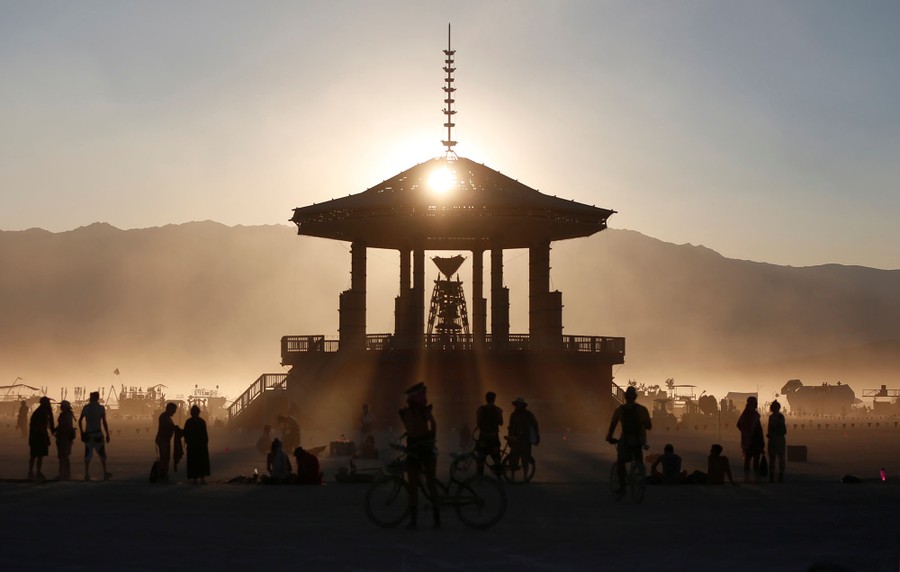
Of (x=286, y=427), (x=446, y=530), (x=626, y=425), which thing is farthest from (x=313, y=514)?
(x=286, y=427)

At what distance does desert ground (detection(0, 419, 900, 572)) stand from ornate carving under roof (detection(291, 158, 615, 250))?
94.8 ft

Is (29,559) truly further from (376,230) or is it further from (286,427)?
(376,230)

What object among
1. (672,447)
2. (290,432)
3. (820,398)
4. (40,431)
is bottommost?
(672,447)

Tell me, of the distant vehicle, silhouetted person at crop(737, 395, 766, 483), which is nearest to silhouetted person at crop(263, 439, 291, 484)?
silhouetted person at crop(737, 395, 766, 483)

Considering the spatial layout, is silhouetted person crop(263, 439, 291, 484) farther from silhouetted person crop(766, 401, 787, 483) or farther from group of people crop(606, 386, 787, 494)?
silhouetted person crop(766, 401, 787, 483)

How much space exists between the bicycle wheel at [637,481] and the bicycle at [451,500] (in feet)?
14.1

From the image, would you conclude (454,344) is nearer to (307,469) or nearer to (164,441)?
(164,441)

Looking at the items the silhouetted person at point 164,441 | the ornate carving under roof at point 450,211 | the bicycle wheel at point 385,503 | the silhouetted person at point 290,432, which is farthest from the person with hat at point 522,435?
the ornate carving under roof at point 450,211

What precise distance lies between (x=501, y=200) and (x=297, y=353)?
12.0 m

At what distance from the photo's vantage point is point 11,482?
25625 millimetres

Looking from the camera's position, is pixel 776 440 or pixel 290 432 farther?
pixel 290 432

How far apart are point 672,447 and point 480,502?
942 cm

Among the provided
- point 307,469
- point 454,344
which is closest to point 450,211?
point 454,344

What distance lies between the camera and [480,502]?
17.5 meters
